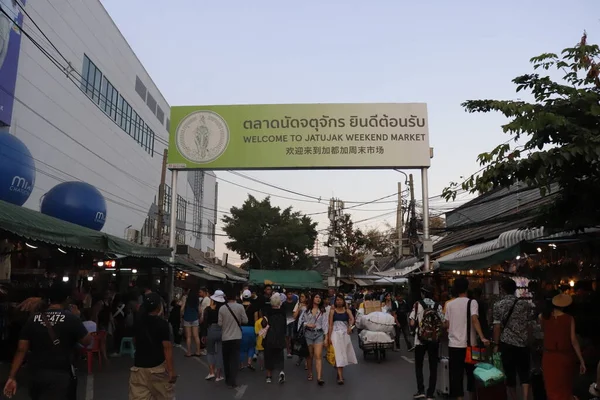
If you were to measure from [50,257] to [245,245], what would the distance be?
129 ft

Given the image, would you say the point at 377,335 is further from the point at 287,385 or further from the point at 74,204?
the point at 74,204

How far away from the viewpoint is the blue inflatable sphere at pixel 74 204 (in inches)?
504

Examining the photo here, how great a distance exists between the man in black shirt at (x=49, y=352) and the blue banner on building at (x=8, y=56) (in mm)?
14216

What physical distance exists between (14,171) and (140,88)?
1033 inches

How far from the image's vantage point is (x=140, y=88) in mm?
35719

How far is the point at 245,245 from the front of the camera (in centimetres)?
5300

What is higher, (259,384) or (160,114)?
(160,114)

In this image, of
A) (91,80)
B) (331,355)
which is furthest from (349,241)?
(331,355)

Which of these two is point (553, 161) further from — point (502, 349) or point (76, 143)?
point (76, 143)

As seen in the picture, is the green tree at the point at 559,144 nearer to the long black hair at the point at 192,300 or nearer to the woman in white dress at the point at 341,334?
the woman in white dress at the point at 341,334

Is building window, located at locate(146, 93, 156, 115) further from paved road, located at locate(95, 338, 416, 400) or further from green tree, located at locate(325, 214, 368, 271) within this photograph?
paved road, located at locate(95, 338, 416, 400)

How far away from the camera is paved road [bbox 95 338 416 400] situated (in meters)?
8.66

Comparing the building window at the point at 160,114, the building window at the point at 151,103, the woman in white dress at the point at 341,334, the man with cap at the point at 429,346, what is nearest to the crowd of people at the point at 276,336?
the woman in white dress at the point at 341,334

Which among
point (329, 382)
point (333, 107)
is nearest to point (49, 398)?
point (329, 382)
